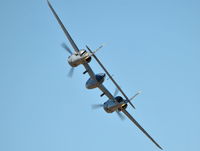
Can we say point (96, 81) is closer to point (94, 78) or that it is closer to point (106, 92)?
point (94, 78)

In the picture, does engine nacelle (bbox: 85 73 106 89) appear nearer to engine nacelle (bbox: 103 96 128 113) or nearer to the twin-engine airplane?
the twin-engine airplane

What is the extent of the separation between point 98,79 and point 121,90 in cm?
420

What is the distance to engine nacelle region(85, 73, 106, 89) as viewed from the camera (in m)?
83.9

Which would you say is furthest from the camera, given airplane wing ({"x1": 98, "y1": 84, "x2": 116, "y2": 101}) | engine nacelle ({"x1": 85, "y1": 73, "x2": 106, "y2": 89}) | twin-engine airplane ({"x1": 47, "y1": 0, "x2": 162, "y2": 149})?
airplane wing ({"x1": 98, "y1": 84, "x2": 116, "y2": 101})

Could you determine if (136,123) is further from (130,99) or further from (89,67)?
(89,67)

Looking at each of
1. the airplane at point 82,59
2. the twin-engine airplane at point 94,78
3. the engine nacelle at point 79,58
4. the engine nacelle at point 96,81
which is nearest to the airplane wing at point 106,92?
the twin-engine airplane at point 94,78

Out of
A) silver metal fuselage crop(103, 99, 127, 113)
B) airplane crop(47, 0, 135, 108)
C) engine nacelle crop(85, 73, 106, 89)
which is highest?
airplane crop(47, 0, 135, 108)

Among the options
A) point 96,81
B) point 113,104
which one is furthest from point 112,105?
point 96,81

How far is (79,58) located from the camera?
269 ft

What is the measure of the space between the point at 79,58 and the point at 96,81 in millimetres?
4706

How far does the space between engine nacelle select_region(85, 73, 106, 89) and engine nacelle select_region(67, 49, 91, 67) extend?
3226 millimetres

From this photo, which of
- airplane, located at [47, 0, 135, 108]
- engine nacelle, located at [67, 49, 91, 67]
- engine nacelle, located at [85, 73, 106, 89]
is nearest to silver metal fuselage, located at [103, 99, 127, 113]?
engine nacelle, located at [85, 73, 106, 89]

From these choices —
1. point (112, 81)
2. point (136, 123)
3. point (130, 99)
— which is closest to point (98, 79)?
point (112, 81)

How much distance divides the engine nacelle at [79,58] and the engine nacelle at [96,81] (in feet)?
10.6
